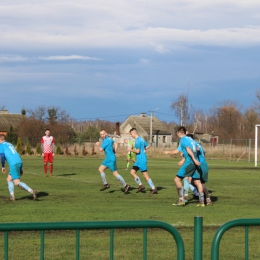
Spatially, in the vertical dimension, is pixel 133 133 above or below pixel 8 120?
below

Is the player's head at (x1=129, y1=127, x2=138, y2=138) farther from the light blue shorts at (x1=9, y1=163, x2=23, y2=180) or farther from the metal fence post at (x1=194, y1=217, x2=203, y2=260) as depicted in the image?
the metal fence post at (x1=194, y1=217, x2=203, y2=260)

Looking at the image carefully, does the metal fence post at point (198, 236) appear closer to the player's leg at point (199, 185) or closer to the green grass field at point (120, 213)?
the green grass field at point (120, 213)

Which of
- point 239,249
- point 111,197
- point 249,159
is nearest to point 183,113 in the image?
point 249,159

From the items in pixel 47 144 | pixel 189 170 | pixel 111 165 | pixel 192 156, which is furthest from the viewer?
pixel 47 144

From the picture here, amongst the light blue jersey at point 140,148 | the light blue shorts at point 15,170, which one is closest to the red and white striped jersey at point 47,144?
the light blue jersey at point 140,148

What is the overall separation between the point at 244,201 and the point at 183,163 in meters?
2.27

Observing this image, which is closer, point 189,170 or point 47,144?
point 189,170

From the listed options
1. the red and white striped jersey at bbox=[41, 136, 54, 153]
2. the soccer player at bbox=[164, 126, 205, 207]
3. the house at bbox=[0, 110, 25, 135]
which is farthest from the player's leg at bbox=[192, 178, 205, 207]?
the house at bbox=[0, 110, 25, 135]

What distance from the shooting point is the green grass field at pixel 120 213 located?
28.9 ft

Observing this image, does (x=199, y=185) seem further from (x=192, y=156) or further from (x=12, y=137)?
(x=12, y=137)

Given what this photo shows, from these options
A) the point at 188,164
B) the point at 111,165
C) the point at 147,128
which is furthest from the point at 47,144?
the point at 147,128

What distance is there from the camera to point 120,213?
13.7 m

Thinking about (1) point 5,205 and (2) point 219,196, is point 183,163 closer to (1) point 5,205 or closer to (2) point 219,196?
(2) point 219,196

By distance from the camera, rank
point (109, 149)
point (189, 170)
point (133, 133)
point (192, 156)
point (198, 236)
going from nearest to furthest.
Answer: point (198, 236) → point (192, 156) → point (189, 170) → point (133, 133) → point (109, 149)
